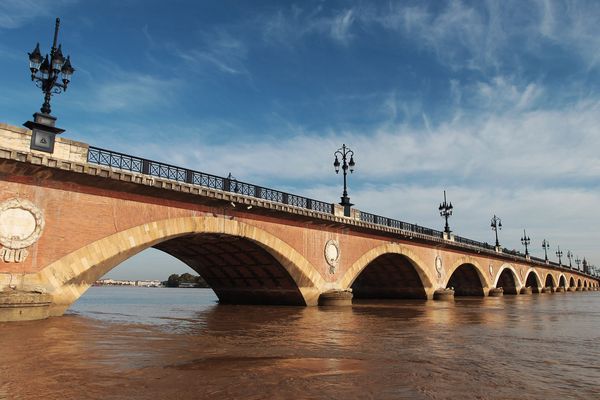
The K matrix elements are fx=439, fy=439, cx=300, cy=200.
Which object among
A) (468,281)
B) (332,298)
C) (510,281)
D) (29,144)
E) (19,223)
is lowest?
(332,298)

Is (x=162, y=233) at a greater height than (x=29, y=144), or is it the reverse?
(x=29, y=144)

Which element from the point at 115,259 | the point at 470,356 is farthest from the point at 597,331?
the point at 115,259

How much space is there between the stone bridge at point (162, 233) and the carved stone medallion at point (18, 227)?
3 centimetres

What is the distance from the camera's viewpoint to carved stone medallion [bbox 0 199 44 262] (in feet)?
43.0

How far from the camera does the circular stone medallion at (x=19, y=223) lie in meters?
13.1

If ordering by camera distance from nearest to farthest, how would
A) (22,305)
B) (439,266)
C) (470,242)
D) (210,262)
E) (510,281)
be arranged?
(22,305), (210,262), (439,266), (470,242), (510,281)

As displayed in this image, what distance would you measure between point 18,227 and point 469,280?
48.5m

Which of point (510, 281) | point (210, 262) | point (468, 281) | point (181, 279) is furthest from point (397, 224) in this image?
point (181, 279)

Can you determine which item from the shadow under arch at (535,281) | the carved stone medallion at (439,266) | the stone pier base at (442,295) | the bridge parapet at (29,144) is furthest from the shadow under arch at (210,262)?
the shadow under arch at (535,281)

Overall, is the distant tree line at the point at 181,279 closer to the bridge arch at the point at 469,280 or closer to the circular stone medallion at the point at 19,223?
the bridge arch at the point at 469,280

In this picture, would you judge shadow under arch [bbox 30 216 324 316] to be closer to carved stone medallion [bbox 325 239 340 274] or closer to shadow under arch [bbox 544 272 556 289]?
carved stone medallion [bbox 325 239 340 274]

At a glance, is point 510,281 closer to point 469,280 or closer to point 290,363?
point 469,280

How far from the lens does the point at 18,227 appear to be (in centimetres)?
1340

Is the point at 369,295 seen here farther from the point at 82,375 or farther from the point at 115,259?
the point at 82,375
